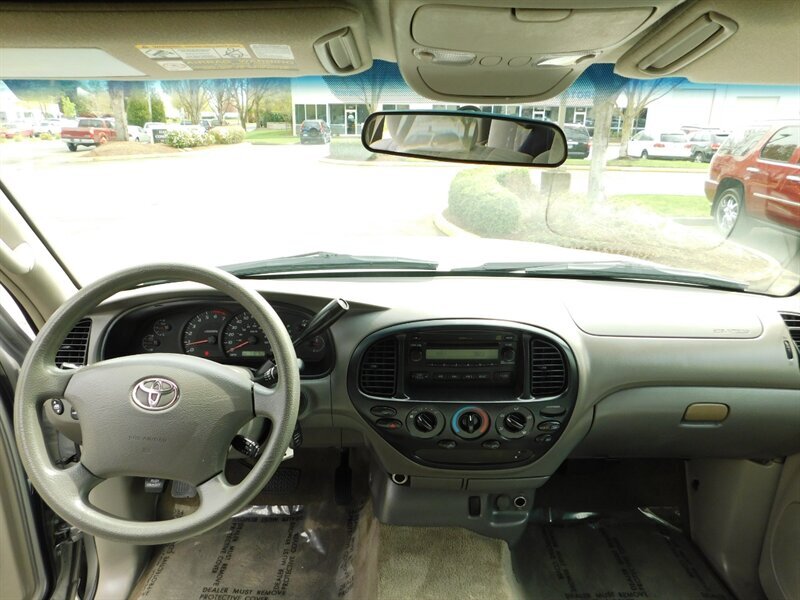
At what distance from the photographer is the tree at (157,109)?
7.15 ft

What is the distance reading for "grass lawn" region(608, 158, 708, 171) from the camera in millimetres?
2760

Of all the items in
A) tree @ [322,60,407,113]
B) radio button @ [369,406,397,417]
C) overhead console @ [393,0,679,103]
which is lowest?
radio button @ [369,406,397,417]

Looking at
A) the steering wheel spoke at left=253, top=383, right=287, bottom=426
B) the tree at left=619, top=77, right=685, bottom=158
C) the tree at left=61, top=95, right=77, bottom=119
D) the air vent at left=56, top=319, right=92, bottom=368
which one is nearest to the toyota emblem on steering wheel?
the steering wheel spoke at left=253, top=383, right=287, bottom=426

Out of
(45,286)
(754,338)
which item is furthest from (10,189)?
(754,338)

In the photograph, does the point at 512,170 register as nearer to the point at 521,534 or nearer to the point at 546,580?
the point at 521,534

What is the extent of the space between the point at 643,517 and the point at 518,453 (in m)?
1.15

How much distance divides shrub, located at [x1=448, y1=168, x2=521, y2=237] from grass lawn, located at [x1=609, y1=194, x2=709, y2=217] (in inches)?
24.8

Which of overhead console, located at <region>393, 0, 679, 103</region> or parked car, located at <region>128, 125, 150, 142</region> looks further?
parked car, located at <region>128, 125, 150, 142</region>

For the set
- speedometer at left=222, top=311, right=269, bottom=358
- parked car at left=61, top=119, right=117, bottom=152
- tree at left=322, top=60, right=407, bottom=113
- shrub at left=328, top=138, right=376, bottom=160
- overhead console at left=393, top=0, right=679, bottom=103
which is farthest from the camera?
shrub at left=328, top=138, right=376, bottom=160

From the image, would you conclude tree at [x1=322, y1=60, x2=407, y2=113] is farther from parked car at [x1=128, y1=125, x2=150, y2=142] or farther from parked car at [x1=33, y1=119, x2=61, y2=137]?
parked car at [x1=33, y1=119, x2=61, y2=137]

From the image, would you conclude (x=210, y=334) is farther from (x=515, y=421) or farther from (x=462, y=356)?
(x=515, y=421)

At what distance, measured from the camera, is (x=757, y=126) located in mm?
2598

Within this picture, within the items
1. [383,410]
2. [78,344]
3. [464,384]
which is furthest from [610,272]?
[78,344]

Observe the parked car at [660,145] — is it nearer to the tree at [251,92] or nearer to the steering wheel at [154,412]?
the tree at [251,92]
